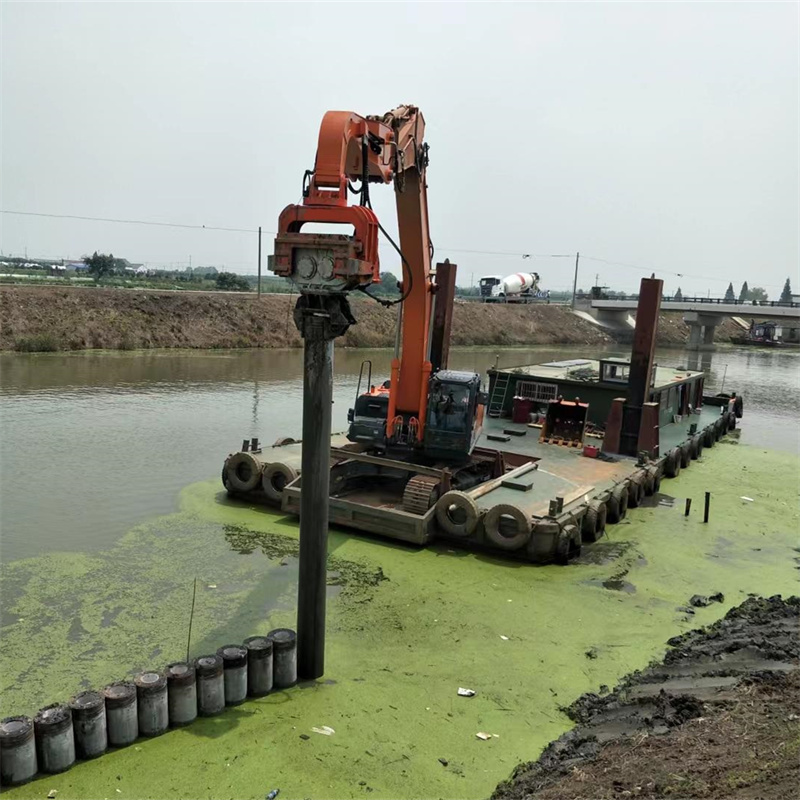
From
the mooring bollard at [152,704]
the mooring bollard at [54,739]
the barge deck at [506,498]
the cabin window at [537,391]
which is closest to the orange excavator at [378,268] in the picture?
the barge deck at [506,498]

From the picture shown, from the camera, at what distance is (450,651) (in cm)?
811

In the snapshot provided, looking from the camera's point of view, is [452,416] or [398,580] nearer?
[398,580]

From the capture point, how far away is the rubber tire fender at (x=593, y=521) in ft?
39.6

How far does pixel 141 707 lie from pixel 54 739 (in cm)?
72

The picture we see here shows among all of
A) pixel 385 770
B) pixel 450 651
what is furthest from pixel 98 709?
A: pixel 450 651

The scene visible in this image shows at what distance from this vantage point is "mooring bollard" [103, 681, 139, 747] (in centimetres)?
591

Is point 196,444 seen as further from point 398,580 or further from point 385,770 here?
point 385,770

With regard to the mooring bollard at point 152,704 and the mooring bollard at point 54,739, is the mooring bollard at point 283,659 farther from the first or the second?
the mooring bollard at point 54,739

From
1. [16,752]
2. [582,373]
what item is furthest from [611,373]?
[16,752]

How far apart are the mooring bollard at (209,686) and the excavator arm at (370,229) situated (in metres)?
3.51

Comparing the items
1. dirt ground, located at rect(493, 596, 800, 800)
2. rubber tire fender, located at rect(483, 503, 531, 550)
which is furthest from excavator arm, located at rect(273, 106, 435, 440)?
dirt ground, located at rect(493, 596, 800, 800)

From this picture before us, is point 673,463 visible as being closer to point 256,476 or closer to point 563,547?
point 563,547

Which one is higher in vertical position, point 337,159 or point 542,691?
point 337,159

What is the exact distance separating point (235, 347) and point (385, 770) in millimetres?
38833
